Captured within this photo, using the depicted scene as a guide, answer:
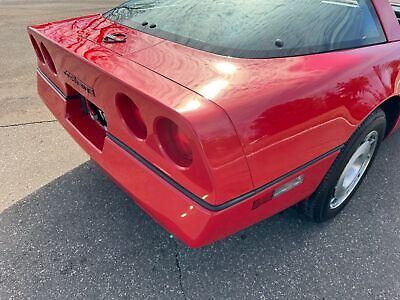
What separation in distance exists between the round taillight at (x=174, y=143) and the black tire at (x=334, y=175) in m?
0.91

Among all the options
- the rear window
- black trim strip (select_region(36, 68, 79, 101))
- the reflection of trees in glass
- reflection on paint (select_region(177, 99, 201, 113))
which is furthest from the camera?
the reflection of trees in glass

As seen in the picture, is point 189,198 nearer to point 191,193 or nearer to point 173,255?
point 191,193

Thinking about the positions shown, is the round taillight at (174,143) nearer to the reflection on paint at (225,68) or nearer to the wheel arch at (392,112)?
the reflection on paint at (225,68)

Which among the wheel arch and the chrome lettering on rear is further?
the wheel arch

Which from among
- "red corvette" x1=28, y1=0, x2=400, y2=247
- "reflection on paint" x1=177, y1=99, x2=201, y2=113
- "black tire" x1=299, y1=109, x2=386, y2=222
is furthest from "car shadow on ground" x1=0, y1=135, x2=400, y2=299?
"reflection on paint" x1=177, y1=99, x2=201, y2=113

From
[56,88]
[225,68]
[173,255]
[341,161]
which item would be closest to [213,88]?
[225,68]

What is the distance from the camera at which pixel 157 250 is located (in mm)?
1957

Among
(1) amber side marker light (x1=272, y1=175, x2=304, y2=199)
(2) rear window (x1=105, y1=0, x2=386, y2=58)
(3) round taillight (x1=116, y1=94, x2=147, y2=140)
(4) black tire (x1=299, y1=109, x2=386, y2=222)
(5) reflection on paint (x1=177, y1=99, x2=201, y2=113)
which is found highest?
(2) rear window (x1=105, y1=0, x2=386, y2=58)

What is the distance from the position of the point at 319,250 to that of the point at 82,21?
212 cm

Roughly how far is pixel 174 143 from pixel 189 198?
234 millimetres

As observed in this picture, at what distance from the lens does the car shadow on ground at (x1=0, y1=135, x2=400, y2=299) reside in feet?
5.78

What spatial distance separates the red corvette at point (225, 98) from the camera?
125 centimetres

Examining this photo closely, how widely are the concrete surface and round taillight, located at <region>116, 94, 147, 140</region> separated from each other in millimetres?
823

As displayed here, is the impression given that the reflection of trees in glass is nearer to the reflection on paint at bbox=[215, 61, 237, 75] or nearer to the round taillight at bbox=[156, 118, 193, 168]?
the reflection on paint at bbox=[215, 61, 237, 75]
